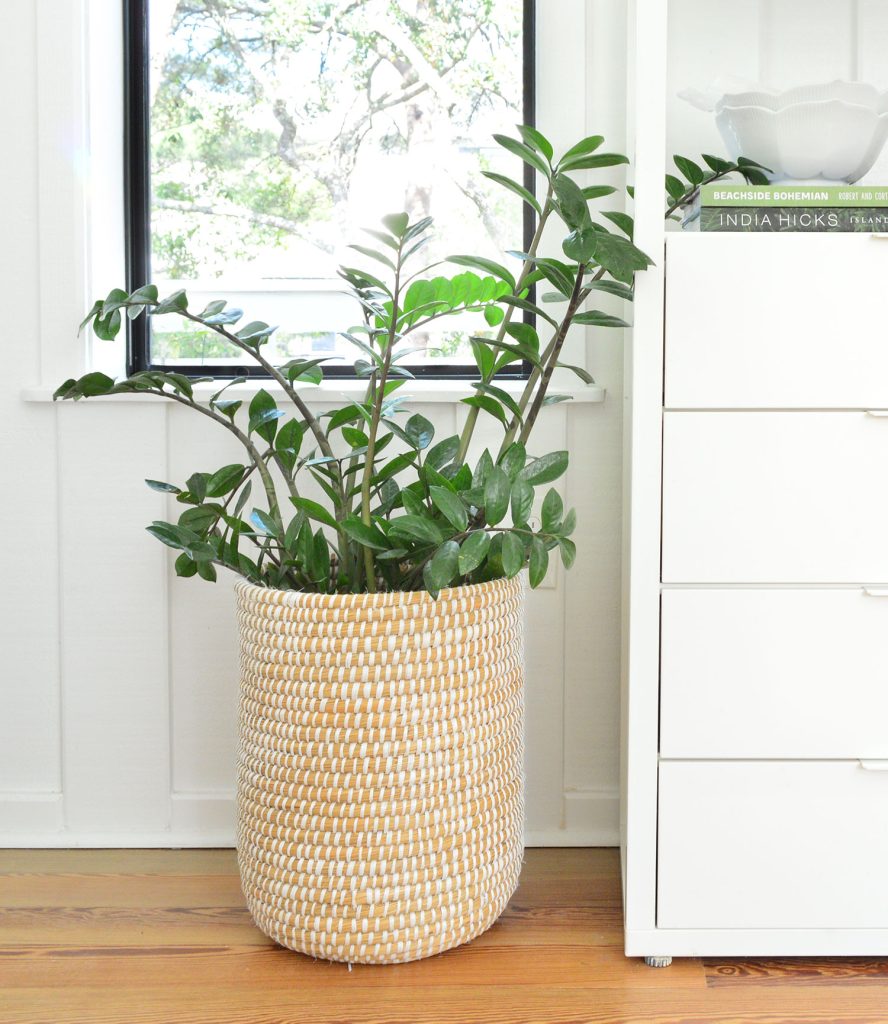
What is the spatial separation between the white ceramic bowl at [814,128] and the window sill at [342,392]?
0.40 m

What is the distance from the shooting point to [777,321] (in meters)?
1.09

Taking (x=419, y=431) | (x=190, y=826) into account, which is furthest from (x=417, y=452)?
(x=190, y=826)

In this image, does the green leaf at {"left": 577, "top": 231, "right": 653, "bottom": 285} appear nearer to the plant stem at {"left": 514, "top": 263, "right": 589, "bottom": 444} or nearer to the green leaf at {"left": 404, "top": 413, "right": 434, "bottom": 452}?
the plant stem at {"left": 514, "top": 263, "right": 589, "bottom": 444}

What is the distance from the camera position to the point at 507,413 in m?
1.52

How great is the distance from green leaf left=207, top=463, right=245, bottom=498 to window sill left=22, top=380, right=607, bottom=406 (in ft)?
0.64

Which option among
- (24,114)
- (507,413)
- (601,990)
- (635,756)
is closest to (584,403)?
(507,413)

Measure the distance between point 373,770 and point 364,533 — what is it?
271 millimetres

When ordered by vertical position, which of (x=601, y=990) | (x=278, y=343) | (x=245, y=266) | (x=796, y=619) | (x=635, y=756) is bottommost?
(x=601, y=990)

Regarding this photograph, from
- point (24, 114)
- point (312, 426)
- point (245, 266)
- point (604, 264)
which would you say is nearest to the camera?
point (604, 264)

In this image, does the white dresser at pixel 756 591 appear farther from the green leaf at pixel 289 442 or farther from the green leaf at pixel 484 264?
the green leaf at pixel 289 442

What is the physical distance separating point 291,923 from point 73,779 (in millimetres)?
545

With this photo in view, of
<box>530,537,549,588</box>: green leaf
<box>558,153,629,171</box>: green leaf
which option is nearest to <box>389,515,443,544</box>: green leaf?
<box>530,537,549,588</box>: green leaf

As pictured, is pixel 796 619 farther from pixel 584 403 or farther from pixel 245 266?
pixel 245 266

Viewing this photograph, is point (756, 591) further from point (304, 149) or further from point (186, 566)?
point (304, 149)
